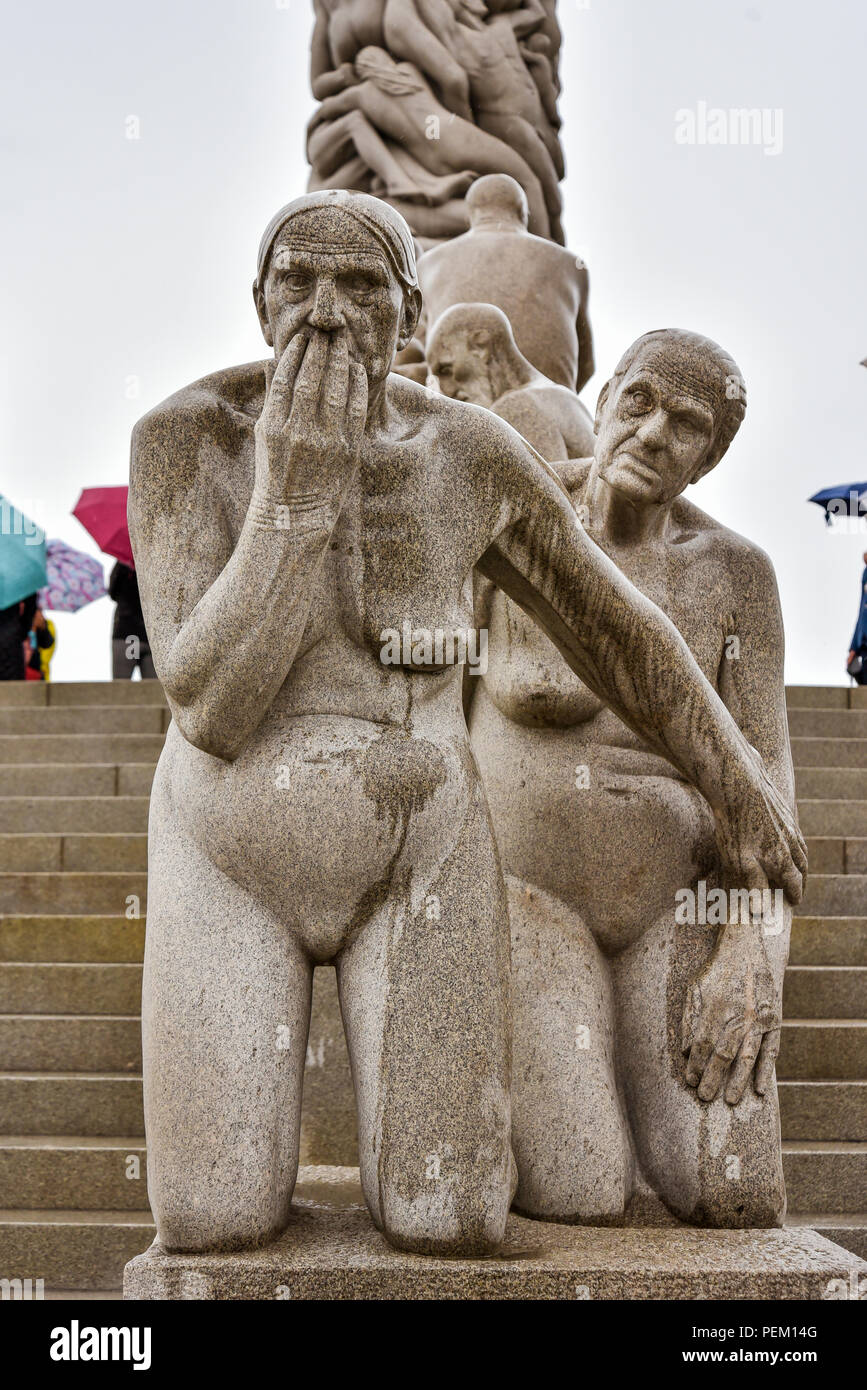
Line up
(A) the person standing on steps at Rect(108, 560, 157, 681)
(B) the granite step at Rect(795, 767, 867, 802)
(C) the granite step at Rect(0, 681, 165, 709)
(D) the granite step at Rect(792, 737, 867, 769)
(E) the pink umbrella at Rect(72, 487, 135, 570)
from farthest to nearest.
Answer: (E) the pink umbrella at Rect(72, 487, 135, 570) → (A) the person standing on steps at Rect(108, 560, 157, 681) → (C) the granite step at Rect(0, 681, 165, 709) → (D) the granite step at Rect(792, 737, 867, 769) → (B) the granite step at Rect(795, 767, 867, 802)

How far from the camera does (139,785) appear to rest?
25.8 feet

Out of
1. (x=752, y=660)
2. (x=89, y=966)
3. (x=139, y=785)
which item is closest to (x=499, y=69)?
(x=139, y=785)

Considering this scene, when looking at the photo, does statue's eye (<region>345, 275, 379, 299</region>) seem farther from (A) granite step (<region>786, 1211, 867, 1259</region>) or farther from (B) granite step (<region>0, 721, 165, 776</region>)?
(B) granite step (<region>0, 721, 165, 776</region>)

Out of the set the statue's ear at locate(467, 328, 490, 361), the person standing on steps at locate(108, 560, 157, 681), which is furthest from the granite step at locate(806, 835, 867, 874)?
the person standing on steps at locate(108, 560, 157, 681)

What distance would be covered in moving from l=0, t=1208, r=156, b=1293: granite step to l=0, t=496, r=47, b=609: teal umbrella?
628 cm

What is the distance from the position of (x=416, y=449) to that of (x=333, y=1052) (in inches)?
88.3

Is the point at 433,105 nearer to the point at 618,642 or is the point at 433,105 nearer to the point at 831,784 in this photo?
the point at 831,784

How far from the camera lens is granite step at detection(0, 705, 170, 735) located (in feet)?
29.2

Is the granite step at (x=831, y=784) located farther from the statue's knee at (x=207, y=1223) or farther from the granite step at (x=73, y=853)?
the statue's knee at (x=207, y=1223)

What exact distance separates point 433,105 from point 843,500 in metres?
4.16

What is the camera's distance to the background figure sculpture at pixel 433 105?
11445 mm

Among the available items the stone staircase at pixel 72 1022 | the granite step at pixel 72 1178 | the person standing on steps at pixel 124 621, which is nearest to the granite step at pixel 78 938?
the stone staircase at pixel 72 1022

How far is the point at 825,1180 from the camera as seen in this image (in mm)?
5020

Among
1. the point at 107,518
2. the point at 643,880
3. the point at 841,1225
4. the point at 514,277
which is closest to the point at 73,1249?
the point at 643,880
